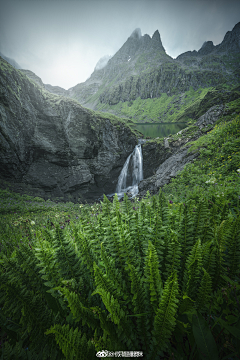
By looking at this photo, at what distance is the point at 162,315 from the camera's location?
77 centimetres

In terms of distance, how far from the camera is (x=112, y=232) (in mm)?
1322

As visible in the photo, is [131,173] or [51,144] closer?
[51,144]

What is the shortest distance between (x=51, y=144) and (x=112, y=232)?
58.1 ft

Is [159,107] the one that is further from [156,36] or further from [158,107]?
[156,36]

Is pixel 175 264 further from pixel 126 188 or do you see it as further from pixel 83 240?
pixel 126 188

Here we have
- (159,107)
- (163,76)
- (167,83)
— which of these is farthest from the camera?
(163,76)

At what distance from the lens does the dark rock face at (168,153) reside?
12070 millimetres

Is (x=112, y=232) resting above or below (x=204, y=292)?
above

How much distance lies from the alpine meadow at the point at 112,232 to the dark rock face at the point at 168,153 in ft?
0.54

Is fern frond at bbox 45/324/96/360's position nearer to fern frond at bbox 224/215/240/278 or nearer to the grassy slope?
fern frond at bbox 224/215/240/278

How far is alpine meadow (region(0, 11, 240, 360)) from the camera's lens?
2.70ft

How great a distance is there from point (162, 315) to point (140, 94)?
15234 cm

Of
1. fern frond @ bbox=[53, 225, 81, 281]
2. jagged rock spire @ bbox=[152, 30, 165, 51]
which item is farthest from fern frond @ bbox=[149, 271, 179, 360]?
jagged rock spire @ bbox=[152, 30, 165, 51]

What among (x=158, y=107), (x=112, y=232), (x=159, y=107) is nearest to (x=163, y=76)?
(x=158, y=107)
